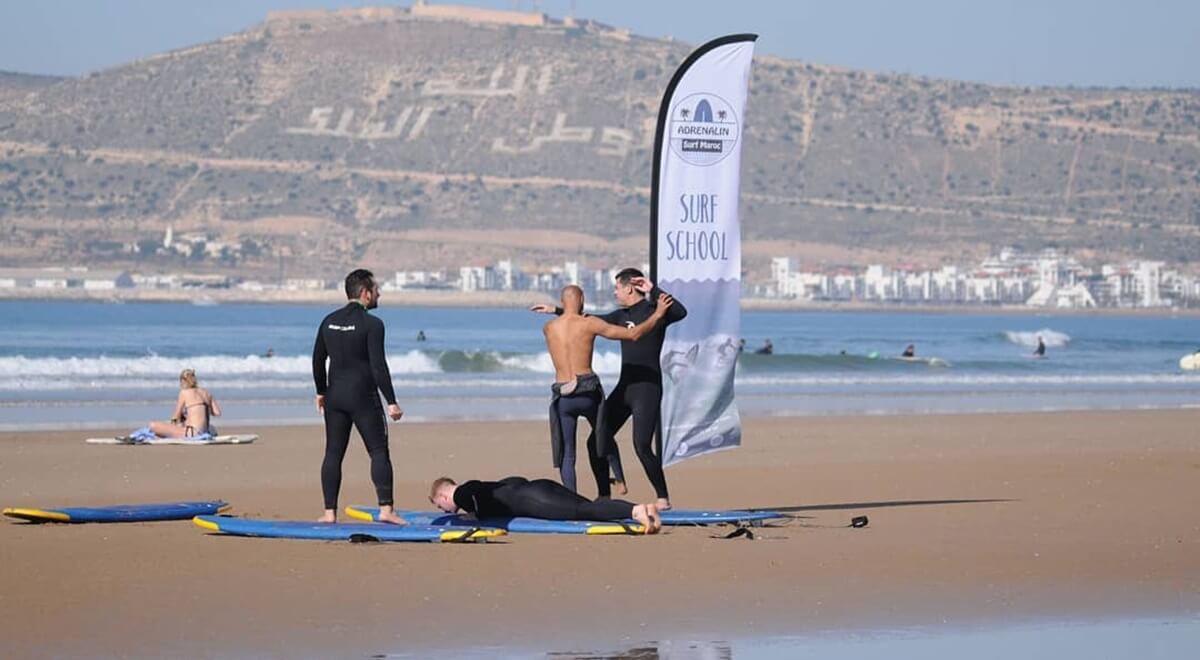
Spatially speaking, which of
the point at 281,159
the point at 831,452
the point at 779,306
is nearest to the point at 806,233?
the point at 779,306

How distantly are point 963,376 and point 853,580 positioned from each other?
32.2 meters

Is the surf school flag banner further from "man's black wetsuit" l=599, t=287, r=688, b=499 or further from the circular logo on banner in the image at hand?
"man's black wetsuit" l=599, t=287, r=688, b=499

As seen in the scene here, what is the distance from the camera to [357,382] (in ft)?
32.4

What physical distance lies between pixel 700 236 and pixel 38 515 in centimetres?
363

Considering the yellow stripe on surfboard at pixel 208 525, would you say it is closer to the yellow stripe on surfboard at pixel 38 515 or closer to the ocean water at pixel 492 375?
the yellow stripe on surfboard at pixel 38 515

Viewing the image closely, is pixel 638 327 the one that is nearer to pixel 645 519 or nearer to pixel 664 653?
pixel 645 519

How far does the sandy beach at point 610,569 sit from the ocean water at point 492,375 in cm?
860

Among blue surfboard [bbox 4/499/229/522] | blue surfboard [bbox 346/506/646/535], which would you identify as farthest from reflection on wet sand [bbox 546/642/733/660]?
blue surfboard [bbox 4/499/229/522]

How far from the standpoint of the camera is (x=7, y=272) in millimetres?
152875

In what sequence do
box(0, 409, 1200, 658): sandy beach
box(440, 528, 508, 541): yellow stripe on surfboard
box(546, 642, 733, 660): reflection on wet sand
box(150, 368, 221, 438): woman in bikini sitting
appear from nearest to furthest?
box(546, 642, 733, 660): reflection on wet sand, box(0, 409, 1200, 658): sandy beach, box(440, 528, 508, 541): yellow stripe on surfboard, box(150, 368, 221, 438): woman in bikini sitting

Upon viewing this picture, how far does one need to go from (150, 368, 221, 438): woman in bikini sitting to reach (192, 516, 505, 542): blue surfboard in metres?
6.89

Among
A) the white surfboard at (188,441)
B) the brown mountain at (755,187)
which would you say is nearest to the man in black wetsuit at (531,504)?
the white surfboard at (188,441)

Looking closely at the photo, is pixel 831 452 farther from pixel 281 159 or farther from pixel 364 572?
pixel 281 159

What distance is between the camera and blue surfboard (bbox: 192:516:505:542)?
934 centimetres
